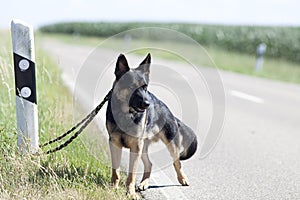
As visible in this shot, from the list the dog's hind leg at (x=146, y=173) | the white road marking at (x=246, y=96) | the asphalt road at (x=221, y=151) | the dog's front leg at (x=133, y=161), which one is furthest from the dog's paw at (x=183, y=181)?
the white road marking at (x=246, y=96)

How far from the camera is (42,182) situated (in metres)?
3.52

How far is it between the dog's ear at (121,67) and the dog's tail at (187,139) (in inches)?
29.8

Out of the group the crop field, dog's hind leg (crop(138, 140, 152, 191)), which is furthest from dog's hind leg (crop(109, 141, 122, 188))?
the crop field

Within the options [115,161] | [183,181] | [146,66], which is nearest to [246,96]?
[183,181]

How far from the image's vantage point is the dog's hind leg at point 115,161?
3.54 meters

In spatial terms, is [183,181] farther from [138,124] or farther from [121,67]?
[121,67]

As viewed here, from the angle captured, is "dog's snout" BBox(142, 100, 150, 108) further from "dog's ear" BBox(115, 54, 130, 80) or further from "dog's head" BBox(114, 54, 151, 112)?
"dog's ear" BBox(115, 54, 130, 80)

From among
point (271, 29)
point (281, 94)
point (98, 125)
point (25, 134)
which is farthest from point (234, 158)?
point (271, 29)

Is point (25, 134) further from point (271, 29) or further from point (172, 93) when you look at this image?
point (271, 29)

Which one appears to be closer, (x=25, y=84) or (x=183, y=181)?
(x=25, y=84)

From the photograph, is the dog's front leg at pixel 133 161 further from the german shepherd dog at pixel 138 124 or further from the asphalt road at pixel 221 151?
the asphalt road at pixel 221 151

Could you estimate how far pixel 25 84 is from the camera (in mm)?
3730

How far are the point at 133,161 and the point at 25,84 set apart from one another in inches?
44.4

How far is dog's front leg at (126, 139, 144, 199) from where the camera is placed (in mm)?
3436
